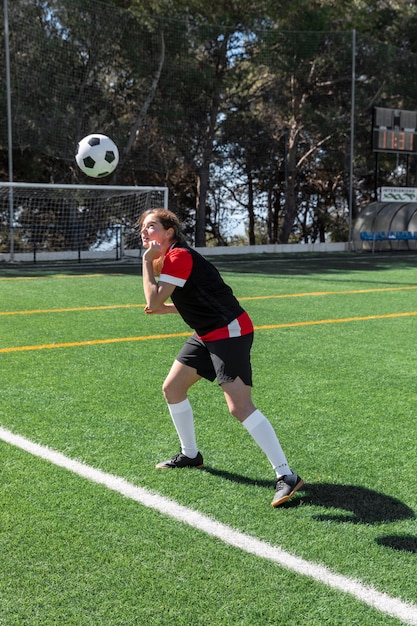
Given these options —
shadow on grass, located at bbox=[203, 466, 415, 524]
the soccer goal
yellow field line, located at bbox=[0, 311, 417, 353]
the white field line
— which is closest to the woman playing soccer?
shadow on grass, located at bbox=[203, 466, 415, 524]

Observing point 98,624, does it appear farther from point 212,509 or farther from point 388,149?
point 388,149

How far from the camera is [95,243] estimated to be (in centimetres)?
2462

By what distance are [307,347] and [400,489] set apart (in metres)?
4.28

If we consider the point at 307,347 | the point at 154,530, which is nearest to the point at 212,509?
the point at 154,530

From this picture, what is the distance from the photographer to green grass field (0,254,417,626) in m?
2.82

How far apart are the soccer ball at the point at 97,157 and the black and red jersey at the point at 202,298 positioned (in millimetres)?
7465

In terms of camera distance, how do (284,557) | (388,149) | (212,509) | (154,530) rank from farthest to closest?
1. (388,149)
2. (212,509)
3. (154,530)
4. (284,557)

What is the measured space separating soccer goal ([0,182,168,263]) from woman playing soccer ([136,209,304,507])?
62.8ft

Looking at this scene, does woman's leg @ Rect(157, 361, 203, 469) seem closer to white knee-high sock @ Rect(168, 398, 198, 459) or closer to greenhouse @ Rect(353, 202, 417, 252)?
white knee-high sock @ Rect(168, 398, 198, 459)

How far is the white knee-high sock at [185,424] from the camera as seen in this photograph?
4.25 metres

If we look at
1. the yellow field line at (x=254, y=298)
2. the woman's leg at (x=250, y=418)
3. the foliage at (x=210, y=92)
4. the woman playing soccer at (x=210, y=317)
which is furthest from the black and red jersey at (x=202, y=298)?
the foliage at (x=210, y=92)

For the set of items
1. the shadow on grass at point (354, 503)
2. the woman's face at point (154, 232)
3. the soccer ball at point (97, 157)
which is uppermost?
the soccer ball at point (97, 157)

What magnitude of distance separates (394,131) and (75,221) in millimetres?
12273

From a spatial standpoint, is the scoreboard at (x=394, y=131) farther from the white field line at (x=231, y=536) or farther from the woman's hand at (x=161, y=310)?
the white field line at (x=231, y=536)
